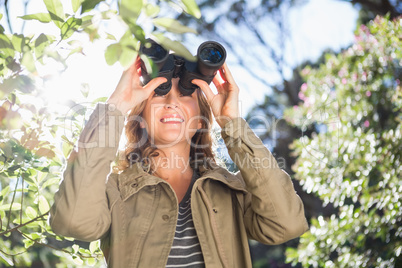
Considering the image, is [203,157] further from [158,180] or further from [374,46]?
[374,46]

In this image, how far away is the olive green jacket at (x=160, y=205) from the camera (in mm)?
1213

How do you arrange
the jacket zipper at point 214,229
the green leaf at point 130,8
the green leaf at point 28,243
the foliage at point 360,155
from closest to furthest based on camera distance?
the green leaf at point 130,8, the jacket zipper at point 214,229, the green leaf at point 28,243, the foliage at point 360,155

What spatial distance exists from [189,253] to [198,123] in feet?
1.71

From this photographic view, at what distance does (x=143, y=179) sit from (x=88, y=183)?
0.85ft

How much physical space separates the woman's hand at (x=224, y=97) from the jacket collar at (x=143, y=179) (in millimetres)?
167

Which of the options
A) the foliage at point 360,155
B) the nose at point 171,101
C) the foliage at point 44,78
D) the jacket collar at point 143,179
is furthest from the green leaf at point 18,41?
the foliage at point 360,155

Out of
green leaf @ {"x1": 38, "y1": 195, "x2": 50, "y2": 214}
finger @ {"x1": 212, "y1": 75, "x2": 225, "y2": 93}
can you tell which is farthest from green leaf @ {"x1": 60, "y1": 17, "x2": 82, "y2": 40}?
finger @ {"x1": 212, "y1": 75, "x2": 225, "y2": 93}

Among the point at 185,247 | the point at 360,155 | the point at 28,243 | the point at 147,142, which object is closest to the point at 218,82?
the point at 147,142

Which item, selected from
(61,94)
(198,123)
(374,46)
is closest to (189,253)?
(198,123)

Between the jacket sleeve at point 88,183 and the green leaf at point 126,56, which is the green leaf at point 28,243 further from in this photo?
the green leaf at point 126,56

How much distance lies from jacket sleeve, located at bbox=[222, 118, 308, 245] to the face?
0.72ft

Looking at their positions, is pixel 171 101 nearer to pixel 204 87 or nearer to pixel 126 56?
pixel 204 87

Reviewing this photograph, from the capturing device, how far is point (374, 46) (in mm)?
2885

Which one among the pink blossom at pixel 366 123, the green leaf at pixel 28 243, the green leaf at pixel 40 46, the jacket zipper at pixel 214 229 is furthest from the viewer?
the pink blossom at pixel 366 123
